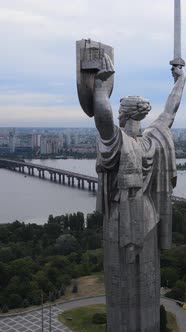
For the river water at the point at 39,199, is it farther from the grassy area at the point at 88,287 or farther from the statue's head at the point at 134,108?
the statue's head at the point at 134,108

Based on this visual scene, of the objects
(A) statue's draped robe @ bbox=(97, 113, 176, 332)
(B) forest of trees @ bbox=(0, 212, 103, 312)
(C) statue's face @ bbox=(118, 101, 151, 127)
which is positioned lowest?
(B) forest of trees @ bbox=(0, 212, 103, 312)

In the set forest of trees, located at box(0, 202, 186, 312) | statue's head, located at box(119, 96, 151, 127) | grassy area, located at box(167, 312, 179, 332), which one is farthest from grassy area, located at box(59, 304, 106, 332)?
statue's head, located at box(119, 96, 151, 127)

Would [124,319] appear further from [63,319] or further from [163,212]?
[63,319]

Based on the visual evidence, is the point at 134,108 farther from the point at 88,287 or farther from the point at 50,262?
the point at 50,262

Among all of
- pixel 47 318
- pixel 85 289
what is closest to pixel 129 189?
pixel 47 318

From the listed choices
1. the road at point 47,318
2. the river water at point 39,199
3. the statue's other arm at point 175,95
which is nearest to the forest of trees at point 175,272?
the road at point 47,318

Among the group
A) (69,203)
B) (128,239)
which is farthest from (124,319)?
(69,203)

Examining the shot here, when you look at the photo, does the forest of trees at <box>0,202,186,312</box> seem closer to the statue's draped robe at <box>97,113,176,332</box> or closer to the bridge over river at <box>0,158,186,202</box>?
the statue's draped robe at <box>97,113,176,332</box>
